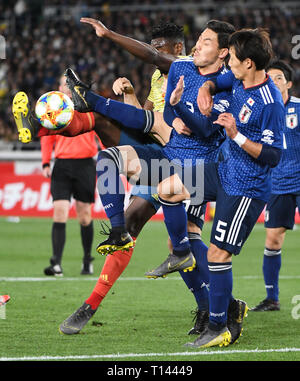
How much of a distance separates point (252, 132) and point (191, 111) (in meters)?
0.66

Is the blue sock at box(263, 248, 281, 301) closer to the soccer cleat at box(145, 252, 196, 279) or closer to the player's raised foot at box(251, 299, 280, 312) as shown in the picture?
the player's raised foot at box(251, 299, 280, 312)

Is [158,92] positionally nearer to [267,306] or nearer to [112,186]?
[112,186]

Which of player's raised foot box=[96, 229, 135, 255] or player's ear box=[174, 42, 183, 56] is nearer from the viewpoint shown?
player's raised foot box=[96, 229, 135, 255]

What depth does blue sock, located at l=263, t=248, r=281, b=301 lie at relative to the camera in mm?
8180

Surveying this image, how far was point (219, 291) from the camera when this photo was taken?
5906mm

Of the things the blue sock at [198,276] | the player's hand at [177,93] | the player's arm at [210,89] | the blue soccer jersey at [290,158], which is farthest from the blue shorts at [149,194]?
the blue soccer jersey at [290,158]

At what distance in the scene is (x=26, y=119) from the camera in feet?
21.9

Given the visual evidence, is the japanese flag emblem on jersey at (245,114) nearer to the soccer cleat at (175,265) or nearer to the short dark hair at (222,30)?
the short dark hair at (222,30)

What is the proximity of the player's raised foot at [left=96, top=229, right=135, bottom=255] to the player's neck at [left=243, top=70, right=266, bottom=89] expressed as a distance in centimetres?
152

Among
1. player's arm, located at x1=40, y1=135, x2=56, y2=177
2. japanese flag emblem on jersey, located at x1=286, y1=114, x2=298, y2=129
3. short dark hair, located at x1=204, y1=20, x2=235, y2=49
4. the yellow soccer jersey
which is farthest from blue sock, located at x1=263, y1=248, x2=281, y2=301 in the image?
player's arm, located at x1=40, y1=135, x2=56, y2=177

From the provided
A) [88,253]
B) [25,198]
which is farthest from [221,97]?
[25,198]

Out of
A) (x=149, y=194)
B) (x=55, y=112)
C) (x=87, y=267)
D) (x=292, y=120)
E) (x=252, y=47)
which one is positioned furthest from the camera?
(x=87, y=267)

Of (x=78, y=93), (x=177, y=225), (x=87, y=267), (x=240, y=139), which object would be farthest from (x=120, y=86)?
(x=87, y=267)
